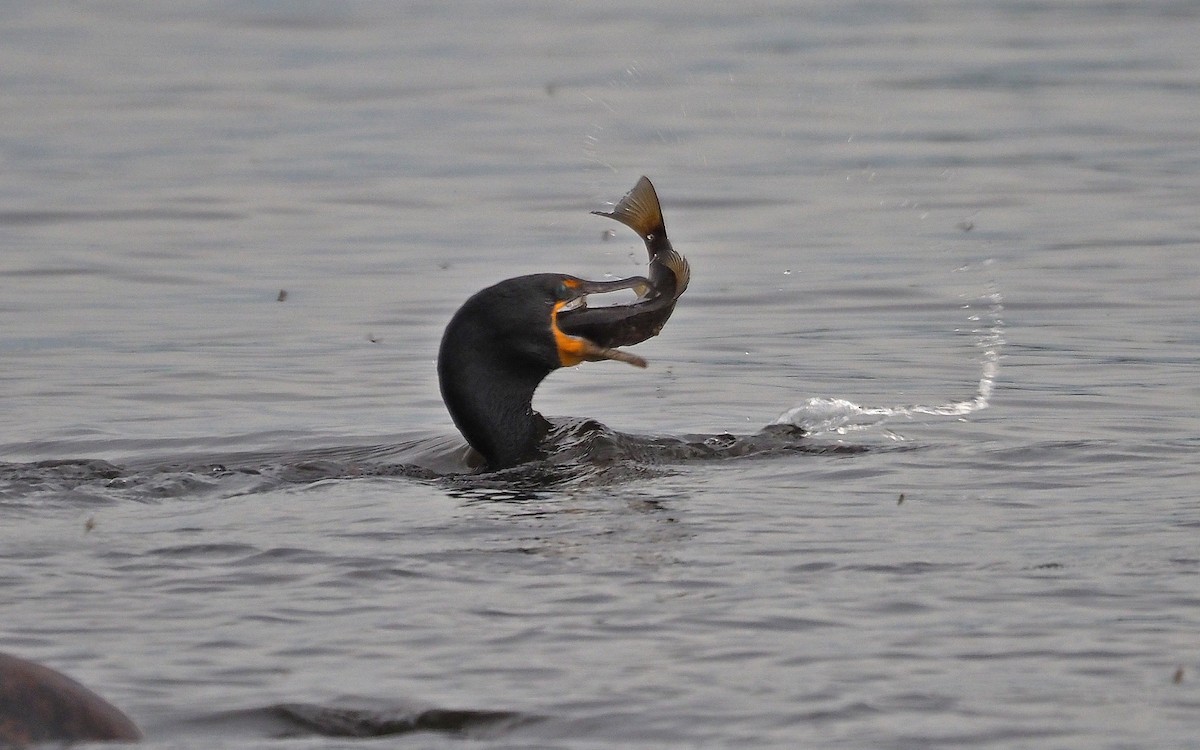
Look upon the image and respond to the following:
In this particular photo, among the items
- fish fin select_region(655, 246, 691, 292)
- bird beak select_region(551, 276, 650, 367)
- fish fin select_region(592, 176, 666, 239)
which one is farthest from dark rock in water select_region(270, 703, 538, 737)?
fish fin select_region(592, 176, 666, 239)

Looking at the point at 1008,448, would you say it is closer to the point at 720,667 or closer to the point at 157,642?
the point at 720,667

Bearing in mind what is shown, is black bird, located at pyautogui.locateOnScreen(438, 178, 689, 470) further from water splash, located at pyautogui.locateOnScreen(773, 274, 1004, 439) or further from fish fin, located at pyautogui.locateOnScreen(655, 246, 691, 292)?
water splash, located at pyautogui.locateOnScreen(773, 274, 1004, 439)

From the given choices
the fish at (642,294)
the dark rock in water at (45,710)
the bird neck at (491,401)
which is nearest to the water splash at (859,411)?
the fish at (642,294)

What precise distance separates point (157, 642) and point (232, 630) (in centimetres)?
21

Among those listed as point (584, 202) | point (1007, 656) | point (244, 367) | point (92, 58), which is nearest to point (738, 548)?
point (1007, 656)

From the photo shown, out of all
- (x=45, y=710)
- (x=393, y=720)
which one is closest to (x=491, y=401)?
(x=393, y=720)

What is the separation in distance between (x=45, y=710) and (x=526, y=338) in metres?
3.79

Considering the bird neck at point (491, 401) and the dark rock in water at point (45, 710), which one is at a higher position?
the bird neck at point (491, 401)

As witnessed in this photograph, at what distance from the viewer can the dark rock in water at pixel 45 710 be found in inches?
168

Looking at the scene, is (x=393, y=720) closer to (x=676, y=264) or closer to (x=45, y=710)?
(x=45, y=710)

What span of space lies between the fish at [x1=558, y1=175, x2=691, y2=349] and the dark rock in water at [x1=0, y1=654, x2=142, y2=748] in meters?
3.76

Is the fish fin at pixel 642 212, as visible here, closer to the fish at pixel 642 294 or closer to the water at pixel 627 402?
the fish at pixel 642 294

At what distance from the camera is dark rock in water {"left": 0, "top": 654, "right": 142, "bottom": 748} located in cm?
427

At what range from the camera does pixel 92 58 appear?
2431 centimetres
